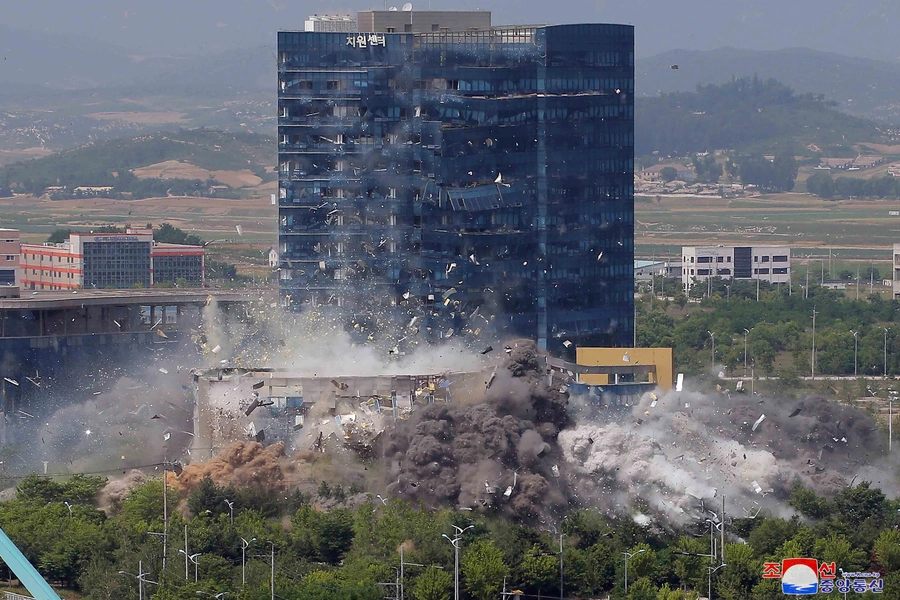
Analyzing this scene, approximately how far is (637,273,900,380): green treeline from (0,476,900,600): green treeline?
144 ft

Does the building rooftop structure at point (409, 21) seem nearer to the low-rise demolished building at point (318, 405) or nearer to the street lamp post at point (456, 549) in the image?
the low-rise demolished building at point (318, 405)

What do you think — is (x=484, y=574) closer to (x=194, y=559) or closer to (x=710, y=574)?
(x=710, y=574)

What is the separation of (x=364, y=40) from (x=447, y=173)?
721cm

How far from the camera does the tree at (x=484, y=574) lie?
77562mm

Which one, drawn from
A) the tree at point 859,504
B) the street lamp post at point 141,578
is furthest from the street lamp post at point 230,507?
the tree at point 859,504

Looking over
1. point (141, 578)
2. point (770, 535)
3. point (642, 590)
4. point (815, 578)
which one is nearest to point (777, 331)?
point (770, 535)

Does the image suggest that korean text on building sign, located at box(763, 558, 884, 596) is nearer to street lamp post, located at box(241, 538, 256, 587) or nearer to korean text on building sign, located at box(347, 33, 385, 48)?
street lamp post, located at box(241, 538, 256, 587)

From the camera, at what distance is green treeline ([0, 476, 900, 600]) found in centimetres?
7762

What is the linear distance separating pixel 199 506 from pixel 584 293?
3048cm

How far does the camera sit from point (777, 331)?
152 m

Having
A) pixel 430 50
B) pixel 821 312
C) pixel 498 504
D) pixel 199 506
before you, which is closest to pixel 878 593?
pixel 498 504

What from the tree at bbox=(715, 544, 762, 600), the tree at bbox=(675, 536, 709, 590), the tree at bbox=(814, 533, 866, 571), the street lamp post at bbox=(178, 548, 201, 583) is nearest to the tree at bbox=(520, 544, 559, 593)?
the tree at bbox=(675, 536, 709, 590)

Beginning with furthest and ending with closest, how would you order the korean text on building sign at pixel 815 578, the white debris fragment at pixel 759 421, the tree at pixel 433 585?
the white debris fragment at pixel 759 421, the tree at pixel 433 585, the korean text on building sign at pixel 815 578

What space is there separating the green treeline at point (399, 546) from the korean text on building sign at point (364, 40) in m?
27.3
